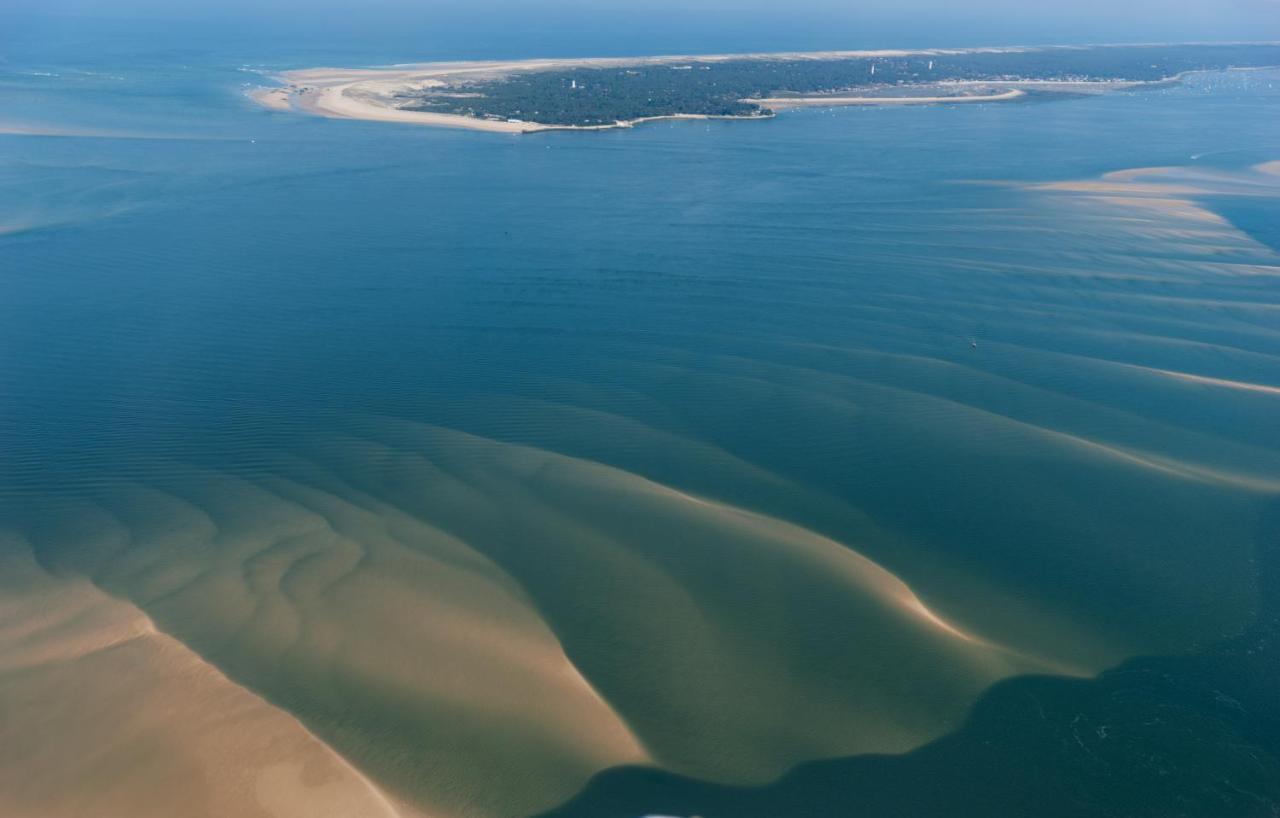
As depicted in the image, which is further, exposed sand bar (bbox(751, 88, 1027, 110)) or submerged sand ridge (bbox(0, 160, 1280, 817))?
exposed sand bar (bbox(751, 88, 1027, 110))

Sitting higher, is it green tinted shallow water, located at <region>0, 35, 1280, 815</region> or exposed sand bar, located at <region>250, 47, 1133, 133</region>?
exposed sand bar, located at <region>250, 47, 1133, 133</region>

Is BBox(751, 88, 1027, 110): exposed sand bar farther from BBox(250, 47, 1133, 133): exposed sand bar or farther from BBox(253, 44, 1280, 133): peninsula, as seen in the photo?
BBox(253, 44, 1280, 133): peninsula

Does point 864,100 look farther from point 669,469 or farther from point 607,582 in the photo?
point 607,582

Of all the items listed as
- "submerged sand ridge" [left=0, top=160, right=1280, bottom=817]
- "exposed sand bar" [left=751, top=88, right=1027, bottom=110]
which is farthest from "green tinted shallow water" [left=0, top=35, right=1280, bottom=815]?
"exposed sand bar" [left=751, top=88, right=1027, bottom=110]

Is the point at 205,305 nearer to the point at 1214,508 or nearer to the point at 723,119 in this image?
the point at 1214,508

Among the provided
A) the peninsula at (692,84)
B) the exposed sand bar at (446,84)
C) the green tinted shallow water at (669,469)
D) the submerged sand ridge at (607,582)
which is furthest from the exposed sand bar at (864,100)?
the submerged sand ridge at (607,582)

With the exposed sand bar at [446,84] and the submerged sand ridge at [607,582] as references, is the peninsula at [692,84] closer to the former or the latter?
the exposed sand bar at [446,84]

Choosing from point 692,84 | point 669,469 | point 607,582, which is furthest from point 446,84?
point 607,582

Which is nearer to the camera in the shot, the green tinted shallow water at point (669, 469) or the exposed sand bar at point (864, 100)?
the green tinted shallow water at point (669, 469)
